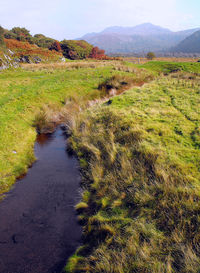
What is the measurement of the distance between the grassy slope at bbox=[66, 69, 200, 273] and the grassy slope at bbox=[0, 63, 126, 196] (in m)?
2.98

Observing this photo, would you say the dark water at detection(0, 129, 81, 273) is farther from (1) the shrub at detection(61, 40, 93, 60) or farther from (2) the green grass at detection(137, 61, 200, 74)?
(1) the shrub at detection(61, 40, 93, 60)

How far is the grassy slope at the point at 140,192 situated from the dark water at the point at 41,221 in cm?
46

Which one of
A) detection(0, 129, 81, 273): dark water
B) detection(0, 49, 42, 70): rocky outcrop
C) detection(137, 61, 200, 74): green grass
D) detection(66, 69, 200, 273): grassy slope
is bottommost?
detection(0, 129, 81, 273): dark water

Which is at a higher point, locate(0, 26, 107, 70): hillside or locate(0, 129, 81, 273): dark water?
locate(0, 26, 107, 70): hillside

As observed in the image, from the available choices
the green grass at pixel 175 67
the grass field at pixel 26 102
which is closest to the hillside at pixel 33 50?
the grass field at pixel 26 102

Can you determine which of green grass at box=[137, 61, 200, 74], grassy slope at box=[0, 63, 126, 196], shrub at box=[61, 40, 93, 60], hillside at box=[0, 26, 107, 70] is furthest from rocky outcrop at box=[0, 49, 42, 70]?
green grass at box=[137, 61, 200, 74]

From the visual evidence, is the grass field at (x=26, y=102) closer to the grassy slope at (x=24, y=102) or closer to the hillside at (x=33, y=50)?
the grassy slope at (x=24, y=102)

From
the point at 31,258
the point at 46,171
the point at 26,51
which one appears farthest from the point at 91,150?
the point at 26,51

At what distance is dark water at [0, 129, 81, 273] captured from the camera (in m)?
5.21

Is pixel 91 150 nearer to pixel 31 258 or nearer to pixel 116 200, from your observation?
pixel 116 200

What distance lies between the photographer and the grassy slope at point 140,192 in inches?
182

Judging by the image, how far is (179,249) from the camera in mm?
4457

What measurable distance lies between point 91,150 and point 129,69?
22.0 metres

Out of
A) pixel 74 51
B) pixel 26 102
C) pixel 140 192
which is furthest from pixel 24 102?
pixel 74 51
